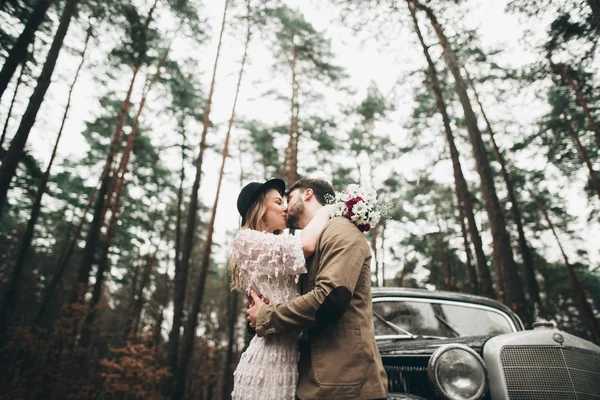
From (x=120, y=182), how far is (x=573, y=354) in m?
15.0

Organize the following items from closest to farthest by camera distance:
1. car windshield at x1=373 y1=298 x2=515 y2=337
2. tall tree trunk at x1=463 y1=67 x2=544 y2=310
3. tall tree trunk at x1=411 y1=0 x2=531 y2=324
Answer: car windshield at x1=373 y1=298 x2=515 y2=337 → tall tree trunk at x1=411 y1=0 x2=531 y2=324 → tall tree trunk at x1=463 y1=67 x2=544 y2=310

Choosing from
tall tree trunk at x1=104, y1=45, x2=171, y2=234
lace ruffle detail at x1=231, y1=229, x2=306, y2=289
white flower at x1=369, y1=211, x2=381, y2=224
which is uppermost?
tall tree trunk at x1=104, y1=45, x2=171, y2=234

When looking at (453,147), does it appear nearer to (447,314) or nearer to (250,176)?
(447,314)

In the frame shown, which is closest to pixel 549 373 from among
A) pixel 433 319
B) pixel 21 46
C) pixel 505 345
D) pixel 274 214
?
pixel 505 345

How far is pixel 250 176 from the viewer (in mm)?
22734

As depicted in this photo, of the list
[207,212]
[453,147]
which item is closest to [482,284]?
[453,147]

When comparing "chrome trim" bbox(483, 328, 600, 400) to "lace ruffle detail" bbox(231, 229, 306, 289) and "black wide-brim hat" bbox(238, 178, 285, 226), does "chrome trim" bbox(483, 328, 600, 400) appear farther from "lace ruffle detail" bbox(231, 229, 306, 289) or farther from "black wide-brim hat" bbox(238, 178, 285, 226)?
"black wide-brim hat" bbox(238, 178, 285, 226)

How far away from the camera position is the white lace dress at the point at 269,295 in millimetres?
1672

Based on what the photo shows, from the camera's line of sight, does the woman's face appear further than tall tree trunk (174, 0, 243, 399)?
No

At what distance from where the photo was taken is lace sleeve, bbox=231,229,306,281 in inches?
70.8

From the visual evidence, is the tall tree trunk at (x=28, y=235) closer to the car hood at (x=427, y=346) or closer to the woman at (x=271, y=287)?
the woman at (x=271, y=287)

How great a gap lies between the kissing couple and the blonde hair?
0.74 ft

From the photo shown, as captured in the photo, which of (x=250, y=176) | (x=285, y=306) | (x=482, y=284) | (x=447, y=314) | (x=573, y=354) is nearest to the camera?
(x=285, y=306)

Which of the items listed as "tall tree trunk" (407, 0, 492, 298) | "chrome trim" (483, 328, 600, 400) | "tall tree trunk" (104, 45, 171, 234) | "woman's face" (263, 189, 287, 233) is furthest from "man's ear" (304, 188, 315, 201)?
"tall tree trunk" (104, 45, 171, 234)
